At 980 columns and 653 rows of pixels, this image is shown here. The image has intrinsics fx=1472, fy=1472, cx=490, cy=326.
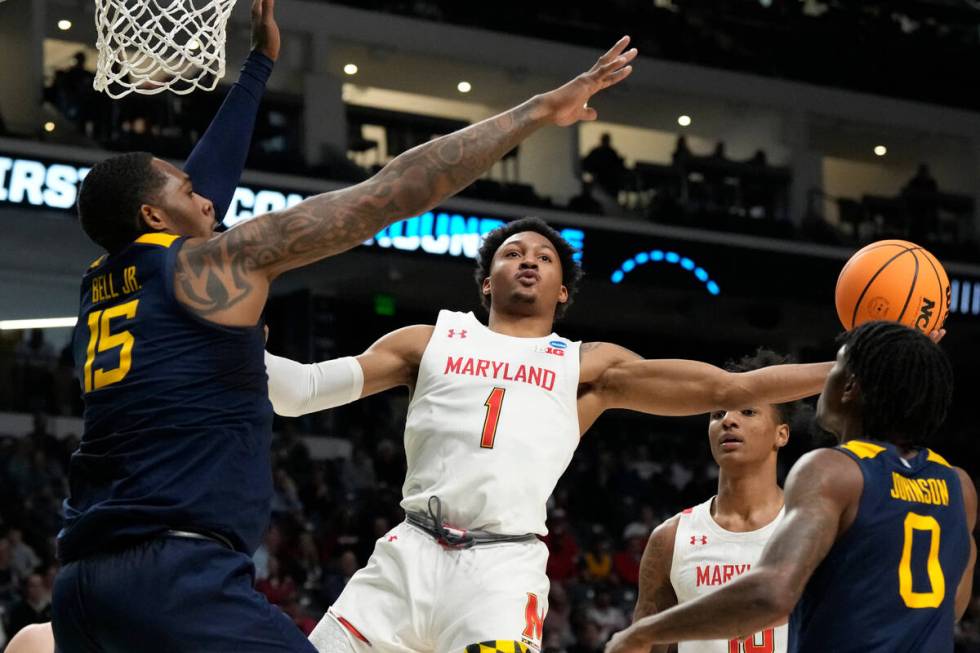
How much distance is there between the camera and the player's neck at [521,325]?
209 inches

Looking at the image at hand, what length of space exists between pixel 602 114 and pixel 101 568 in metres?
20.6


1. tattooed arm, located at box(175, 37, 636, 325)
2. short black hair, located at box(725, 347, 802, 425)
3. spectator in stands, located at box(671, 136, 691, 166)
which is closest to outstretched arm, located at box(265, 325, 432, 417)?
tattooed arm, located at box(175, 37, 636, 325)

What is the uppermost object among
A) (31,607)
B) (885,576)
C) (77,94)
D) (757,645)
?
(77,94)

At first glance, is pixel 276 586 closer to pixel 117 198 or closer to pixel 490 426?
pixel 490 426

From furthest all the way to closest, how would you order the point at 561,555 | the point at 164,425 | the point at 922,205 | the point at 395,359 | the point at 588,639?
the point at 922,205, the point at 561,555, the point at 588,639, the point at 395,359, the point at 164,425

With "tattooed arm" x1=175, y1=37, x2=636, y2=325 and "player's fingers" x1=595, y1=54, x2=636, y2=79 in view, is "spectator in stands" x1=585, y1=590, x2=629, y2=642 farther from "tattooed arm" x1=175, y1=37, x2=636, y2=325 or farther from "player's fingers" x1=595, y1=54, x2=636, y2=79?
"tattooed arm" x1=175, y1=37, x2=636, y2=325

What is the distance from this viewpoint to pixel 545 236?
5555 mm

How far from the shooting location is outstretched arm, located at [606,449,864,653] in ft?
10.3

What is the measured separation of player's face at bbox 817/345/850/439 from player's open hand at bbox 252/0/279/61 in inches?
81.3

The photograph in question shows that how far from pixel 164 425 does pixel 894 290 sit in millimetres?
2607

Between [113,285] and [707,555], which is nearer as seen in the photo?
[113,285]

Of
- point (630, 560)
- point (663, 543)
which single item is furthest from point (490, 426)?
point (630, 560)

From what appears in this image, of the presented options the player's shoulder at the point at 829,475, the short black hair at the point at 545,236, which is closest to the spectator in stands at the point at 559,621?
the short black hair at the point at 545,236

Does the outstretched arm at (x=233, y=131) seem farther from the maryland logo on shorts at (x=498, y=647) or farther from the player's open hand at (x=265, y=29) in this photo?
the maryland logo on shorts at (x=498, y=647)
